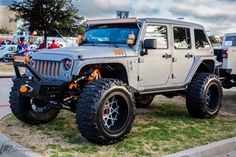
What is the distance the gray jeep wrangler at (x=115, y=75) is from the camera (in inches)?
228

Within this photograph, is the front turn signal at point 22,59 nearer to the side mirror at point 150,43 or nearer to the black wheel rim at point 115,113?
the black wheel rim at point 115,113

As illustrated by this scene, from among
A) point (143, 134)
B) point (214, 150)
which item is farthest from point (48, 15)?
point (214, 150)

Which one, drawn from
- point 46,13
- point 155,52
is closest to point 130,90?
point 155,52

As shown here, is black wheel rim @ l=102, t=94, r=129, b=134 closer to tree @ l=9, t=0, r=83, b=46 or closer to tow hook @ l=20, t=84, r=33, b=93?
tow hook @ l=20, t=84, r=33, b=93

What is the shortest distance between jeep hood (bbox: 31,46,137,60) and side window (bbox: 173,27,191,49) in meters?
1.44

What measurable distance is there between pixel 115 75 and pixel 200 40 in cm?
261

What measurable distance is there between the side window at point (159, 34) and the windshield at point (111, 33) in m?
0.26

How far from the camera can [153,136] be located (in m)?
6.41

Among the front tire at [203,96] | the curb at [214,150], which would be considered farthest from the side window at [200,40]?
the curb at [214,150]

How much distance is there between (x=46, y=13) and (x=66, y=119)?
2143 centimetres

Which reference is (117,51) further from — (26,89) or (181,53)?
(181,53)

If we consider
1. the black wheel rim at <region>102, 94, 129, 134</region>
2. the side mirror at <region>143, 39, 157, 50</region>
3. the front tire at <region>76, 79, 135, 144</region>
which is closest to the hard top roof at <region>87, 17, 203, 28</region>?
the side mirror at <region>143, 39, 157, 50</region>

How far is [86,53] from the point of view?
5.95m

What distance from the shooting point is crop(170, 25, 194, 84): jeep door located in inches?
297
